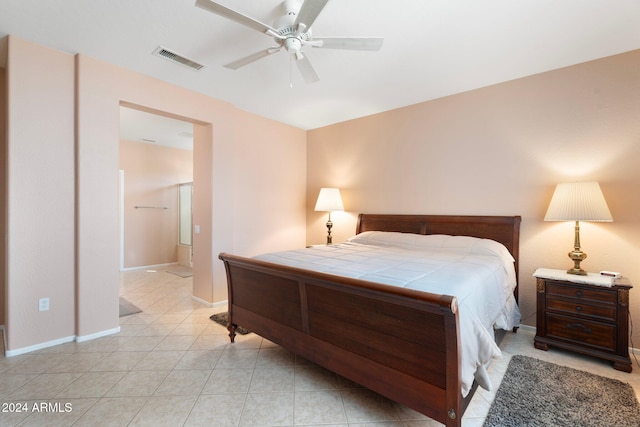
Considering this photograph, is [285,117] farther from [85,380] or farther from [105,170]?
[85,380]

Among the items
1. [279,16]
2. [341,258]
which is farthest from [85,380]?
[279,16]

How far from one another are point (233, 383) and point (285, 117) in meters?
3.60

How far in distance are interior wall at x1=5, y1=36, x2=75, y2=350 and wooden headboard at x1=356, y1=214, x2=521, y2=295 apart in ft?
11.2

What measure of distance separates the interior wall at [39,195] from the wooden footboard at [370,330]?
1736 millimetres

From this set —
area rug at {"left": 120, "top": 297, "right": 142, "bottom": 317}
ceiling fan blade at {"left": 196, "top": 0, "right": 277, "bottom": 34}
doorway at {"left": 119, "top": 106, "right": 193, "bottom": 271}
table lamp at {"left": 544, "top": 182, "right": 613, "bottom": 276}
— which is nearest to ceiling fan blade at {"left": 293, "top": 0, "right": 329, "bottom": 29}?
ceiling fan blade at {"left": 196, "top": 0, "right": 277, "bottom": 34}

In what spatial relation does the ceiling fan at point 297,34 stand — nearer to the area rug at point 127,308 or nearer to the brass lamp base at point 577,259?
the brass lamp base at point 577,259

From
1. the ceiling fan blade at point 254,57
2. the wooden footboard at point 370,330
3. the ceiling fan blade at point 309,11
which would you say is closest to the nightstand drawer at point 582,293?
the wooden footboard at point 370,330

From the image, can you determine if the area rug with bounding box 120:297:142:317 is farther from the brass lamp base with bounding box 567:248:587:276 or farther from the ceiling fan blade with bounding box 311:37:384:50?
the brass lamp base with bounding box 567:248:587:276

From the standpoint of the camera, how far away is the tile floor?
1696mm

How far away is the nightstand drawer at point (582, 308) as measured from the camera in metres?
2.24

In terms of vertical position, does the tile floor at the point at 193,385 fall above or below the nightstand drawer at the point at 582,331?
below

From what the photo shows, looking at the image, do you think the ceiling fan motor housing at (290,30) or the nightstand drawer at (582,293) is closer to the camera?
the ceiling fan motor housing at (290,30)

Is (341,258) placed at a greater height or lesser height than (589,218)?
lesser

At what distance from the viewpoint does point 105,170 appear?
280 cm
